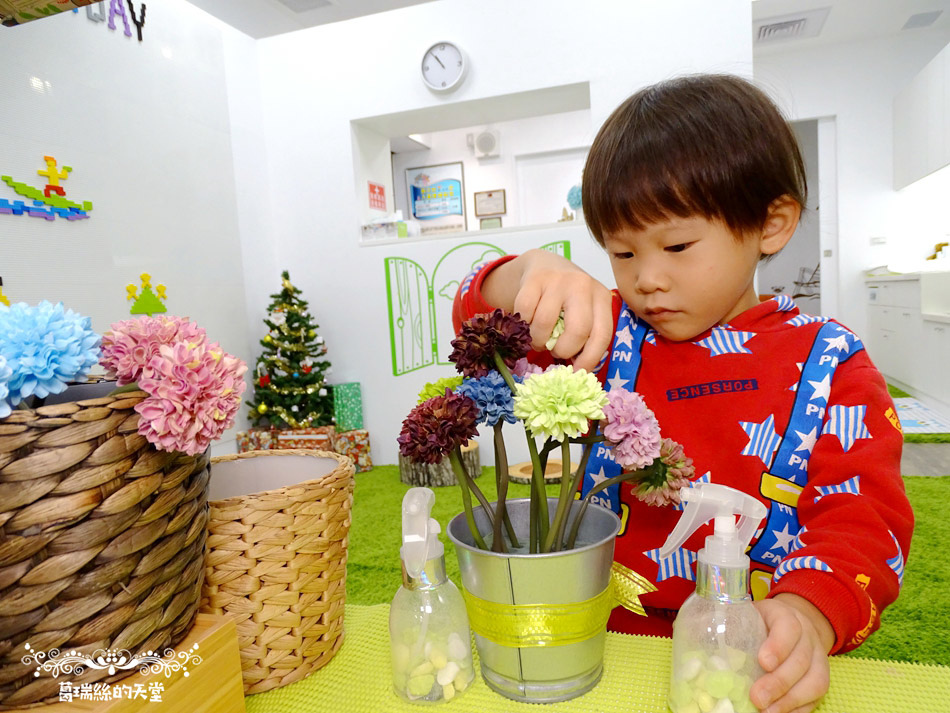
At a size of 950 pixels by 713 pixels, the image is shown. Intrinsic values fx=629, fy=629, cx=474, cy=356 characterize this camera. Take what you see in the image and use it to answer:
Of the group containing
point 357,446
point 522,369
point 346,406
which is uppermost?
point 522,369

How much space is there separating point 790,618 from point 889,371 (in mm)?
5614

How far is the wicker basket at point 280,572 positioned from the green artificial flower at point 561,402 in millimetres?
206

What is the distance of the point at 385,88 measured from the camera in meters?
3.40

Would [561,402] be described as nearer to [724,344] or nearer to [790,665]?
[790,665]

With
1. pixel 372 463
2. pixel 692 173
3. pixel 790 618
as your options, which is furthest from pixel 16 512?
pixel 372 463

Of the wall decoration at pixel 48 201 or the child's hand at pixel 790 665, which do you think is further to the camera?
the wall decoration at pixel 48 201

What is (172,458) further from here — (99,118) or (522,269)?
(99,118)

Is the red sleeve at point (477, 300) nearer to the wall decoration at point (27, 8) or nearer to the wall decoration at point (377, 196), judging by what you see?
the wall decoration at point (27, 8)

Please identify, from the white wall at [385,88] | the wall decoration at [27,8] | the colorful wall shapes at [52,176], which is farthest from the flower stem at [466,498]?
the white wall at [385,88]

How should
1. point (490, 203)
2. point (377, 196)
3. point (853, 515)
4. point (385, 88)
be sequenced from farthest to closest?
point (490, 203) → point (377, 196) → point (385, 88) → point (853, 515)

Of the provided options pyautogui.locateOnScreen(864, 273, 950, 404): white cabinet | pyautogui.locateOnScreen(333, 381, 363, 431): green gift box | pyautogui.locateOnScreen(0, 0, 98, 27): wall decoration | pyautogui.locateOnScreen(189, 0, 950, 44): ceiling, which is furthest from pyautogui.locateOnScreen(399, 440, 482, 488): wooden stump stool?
pyautogui.locateOnScreen(864, 273, 950, 404): white cabinet

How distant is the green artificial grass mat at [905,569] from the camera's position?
1.48 metres

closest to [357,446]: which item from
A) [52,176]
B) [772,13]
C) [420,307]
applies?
[420,307]

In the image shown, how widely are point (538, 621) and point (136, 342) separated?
0.33m
